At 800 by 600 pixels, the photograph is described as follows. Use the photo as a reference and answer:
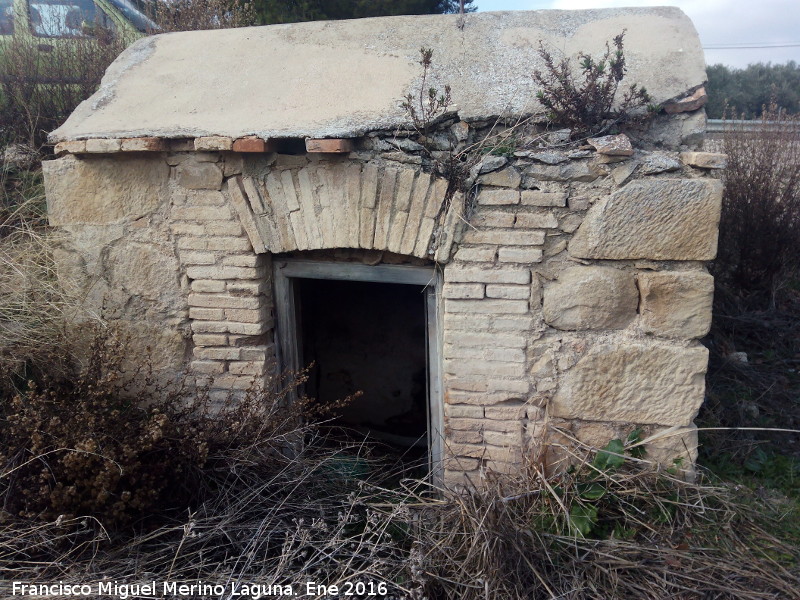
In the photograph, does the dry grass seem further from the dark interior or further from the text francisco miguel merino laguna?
the dark interior

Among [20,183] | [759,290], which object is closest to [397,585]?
[20,183]

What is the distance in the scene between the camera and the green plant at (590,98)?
309 centimetres

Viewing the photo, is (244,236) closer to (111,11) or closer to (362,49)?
(362,49)

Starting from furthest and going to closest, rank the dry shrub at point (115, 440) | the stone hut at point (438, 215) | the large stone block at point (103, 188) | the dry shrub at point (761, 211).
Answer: the dry shrub at point (761, 211)
the large stone block at point (103, 188)
the stone hut at point (438, 215)
the dry shrub at point (115, 440)

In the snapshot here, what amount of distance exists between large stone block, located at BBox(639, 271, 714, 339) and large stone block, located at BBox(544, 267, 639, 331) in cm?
7

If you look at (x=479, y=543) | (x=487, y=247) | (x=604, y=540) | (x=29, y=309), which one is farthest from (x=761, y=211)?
(x=29, y=309)

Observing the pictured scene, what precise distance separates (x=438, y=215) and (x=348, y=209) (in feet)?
1.49

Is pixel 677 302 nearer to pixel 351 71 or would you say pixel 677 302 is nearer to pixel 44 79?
pixel 351 71

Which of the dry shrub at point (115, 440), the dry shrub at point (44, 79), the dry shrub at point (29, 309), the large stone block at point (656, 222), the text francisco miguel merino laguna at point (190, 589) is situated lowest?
the text francisco miguel merino laguna at point (190, 589)

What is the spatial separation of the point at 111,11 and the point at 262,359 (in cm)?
531

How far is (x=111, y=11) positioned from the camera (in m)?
6.89

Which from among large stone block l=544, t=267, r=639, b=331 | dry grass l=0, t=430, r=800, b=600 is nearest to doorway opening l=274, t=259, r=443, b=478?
dry grass l=0, t=430, r=800, b=600

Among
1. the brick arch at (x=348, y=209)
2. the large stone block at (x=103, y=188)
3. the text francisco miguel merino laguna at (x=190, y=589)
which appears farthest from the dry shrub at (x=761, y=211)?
the large stone block at (x=103, y=188)

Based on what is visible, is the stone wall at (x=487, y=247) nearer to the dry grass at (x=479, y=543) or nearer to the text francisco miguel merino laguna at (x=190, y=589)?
the dry grass at (x=479, y=543)
